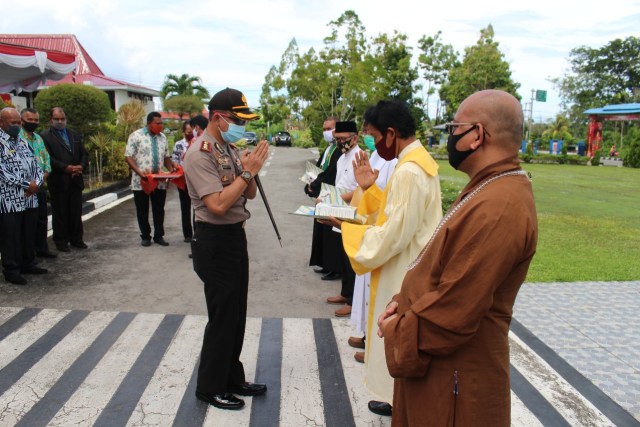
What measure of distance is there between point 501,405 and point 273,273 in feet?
16.7

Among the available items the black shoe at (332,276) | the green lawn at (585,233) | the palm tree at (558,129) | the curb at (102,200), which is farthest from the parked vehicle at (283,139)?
the black shoe at (332,276)

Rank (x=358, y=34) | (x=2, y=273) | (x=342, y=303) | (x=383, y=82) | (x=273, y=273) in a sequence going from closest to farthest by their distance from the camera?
(x=342, y=303) → (x=2, y=273) → (x=273, y=273) → (x=358, y=34) → (x=383, y=82)

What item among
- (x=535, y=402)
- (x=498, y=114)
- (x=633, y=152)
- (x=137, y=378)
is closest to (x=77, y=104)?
(x=137, y=378)

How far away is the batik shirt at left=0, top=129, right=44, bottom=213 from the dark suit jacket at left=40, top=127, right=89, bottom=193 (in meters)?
1.19

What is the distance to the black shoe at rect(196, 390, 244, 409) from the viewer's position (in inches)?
140

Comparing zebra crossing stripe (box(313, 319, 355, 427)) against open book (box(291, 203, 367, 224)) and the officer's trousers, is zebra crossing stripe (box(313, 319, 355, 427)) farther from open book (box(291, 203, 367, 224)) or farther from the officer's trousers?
open book (box(291, 203, 367, 224))

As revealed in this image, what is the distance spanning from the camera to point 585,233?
34.0ft

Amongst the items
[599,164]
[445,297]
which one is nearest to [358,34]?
[599,164]

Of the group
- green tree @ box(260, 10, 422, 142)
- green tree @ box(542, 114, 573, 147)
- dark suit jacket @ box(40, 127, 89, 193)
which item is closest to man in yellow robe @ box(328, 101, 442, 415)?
dark suit jacket @ box(40, 127, 89, 193)

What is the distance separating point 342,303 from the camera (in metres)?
5.77

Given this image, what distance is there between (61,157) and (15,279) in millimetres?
2080

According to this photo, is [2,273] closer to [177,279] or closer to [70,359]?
[177,279]

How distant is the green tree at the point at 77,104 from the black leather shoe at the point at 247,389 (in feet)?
38.4

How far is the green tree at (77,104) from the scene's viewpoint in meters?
13.3
